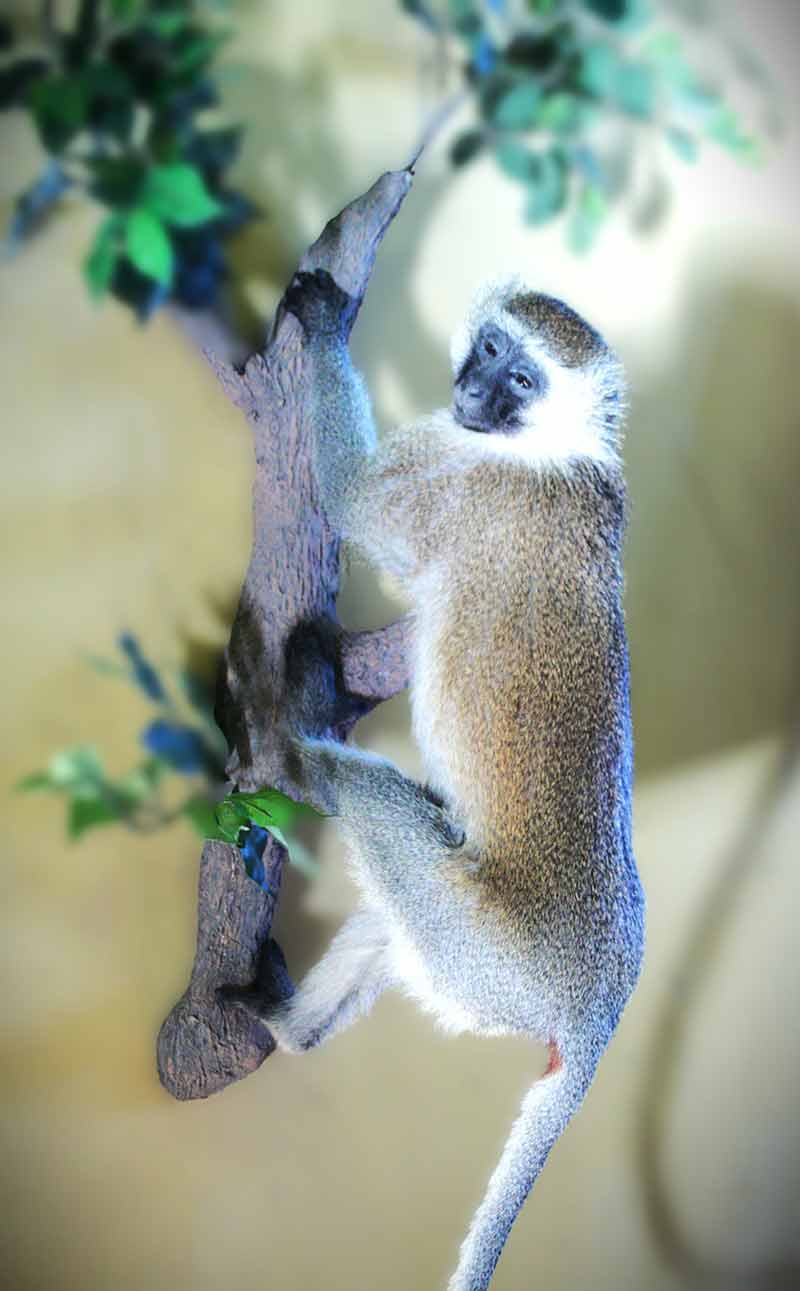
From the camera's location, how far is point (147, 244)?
4.36ft

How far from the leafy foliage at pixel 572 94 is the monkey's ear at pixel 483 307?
0.26m

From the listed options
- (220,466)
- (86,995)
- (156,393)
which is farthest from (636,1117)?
(156,393)

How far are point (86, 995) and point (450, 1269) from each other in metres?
→ 0.93

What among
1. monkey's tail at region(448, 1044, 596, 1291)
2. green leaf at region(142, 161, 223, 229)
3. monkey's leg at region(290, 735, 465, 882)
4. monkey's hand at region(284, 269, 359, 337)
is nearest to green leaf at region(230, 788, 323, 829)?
monkey's leg at region(290, 735, 465, 882)

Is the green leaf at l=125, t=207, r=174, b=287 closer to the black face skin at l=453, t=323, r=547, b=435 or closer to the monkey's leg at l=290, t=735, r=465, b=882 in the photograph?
the black face skin at l=453, t=323, r=547, b=435

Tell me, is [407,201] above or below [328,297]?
above

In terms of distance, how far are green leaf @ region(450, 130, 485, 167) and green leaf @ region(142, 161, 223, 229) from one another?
0.45 m

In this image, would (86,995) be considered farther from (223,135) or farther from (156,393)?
(223,135)

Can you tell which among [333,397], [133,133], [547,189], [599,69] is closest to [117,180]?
[133,133]

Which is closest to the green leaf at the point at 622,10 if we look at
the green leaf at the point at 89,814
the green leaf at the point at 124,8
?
the green leaf at the point at 124,8

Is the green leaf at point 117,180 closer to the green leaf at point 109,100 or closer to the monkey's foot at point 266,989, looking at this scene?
the green leaf at point 109,100

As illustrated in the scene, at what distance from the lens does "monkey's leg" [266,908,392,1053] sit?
1551 millimetres

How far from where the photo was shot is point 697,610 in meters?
1.97

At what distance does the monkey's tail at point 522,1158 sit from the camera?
4.64ft
